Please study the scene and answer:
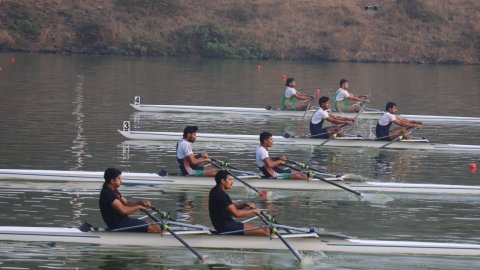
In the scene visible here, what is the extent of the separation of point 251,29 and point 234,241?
4717cm

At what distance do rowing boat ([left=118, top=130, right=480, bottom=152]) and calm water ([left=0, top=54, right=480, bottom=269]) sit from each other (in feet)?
0.84

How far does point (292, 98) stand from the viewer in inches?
1326

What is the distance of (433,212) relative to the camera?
64.4 feet

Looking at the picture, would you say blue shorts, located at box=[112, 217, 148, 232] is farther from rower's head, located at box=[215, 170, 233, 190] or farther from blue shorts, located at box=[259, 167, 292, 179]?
blue shorts, located at box=[259, 167, 292, 179]

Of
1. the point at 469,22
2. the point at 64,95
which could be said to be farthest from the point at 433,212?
the point at 469,22

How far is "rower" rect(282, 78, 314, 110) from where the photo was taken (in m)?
33.4

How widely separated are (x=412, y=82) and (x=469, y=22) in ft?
56.5

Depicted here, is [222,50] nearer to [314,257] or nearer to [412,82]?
[412,82]

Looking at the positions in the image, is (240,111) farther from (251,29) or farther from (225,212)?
(251,29)

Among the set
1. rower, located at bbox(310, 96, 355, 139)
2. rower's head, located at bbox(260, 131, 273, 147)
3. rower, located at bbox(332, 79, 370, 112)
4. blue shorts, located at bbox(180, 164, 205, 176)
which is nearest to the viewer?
rower's head, located at bbox(260, 131, 273, 147)

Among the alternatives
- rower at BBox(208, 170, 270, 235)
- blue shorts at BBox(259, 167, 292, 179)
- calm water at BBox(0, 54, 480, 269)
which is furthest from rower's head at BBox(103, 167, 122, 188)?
blue shorts at BBox(259, 167, 292, 179)

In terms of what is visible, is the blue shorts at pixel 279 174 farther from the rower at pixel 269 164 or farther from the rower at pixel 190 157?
the rower at pixel 190 157

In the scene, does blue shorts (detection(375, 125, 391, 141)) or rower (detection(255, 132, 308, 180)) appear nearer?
rower (detection(255, 132, 308, 180))

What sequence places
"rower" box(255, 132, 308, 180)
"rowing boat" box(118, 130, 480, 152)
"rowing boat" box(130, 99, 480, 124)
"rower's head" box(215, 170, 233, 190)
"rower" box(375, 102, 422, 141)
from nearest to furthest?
"rower's head" box(215, 170, 233, 190), "rower" box(255, 132, 308, 180), "rower" box(375, 102, 422, 141), "rowing boat" box(118, 130, 480, 152), "rowing boat" box(130, 99, 480, 124)
